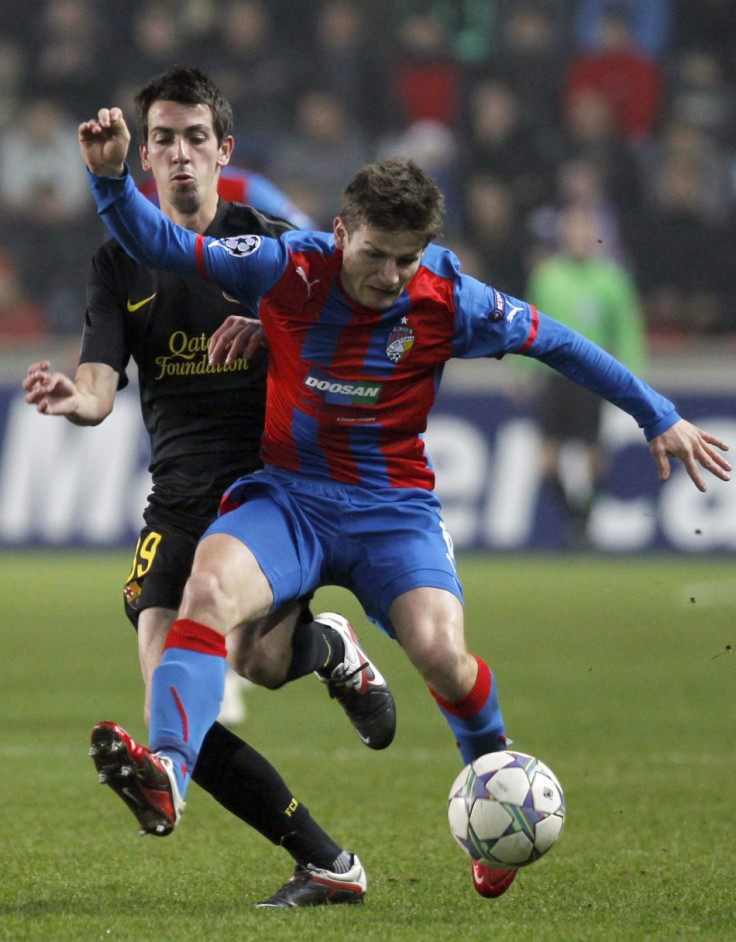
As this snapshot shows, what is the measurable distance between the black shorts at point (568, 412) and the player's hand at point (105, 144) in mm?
10024

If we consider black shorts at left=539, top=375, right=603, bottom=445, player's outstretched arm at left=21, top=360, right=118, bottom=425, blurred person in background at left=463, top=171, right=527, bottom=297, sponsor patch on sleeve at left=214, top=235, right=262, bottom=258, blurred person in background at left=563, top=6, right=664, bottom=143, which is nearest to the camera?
player's outstretched arm at left=21, top=360, right=118, bottom=425

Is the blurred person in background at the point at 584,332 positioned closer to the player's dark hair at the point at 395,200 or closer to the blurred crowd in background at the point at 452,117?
the blurred crowd in background at the point at 452,117

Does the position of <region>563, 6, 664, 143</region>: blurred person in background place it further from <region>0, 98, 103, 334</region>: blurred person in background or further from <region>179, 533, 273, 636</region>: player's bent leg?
<region>179, 533, 273, 636</region>: player's bent leg

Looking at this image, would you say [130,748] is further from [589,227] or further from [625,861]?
[589,227]

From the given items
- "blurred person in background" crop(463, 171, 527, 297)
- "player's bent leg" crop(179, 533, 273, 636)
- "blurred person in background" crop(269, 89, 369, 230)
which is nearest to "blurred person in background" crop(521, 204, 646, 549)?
"blurred person in background" crop(463, 171, 527, 297)

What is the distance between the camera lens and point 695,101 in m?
17.1

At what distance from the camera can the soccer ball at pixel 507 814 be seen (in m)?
3.98

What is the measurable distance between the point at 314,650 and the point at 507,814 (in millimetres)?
810

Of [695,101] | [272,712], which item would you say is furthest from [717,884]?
[695,101]

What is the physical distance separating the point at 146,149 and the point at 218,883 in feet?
6.72

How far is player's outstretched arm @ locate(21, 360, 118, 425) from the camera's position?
12.9 feet

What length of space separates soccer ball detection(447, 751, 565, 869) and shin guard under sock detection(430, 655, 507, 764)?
174mm

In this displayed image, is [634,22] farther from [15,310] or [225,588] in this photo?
[225,588]

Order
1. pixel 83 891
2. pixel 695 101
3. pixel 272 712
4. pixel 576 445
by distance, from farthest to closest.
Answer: pixel 695 101
pixel 576 445
pixel 272 712
pixel 83 891
